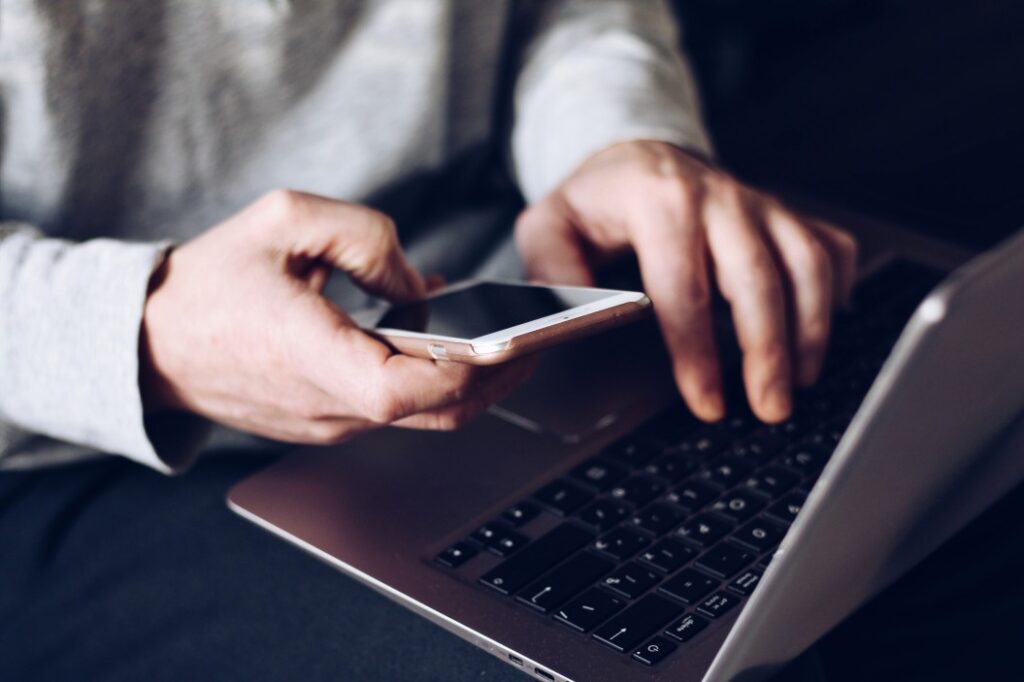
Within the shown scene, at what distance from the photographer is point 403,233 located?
0.95m

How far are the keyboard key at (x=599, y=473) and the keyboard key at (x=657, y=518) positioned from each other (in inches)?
1.2

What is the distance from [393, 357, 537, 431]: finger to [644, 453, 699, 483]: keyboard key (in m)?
0.09

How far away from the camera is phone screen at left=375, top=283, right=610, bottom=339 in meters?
0.53

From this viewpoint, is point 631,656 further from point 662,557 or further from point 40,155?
point 40,155

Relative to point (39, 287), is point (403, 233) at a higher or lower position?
lower

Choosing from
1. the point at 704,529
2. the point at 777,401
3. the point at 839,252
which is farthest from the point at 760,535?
the point at 839,252

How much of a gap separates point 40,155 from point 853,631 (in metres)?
0.61

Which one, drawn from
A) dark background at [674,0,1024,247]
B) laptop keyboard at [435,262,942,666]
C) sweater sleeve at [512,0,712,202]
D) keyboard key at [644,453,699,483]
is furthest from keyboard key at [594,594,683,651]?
dark background at [674,0,1024,247]

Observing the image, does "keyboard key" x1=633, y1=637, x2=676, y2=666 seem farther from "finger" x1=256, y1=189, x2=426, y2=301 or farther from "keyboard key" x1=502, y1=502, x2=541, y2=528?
"finger" x1=256, y1=189, x2=426, y2=301

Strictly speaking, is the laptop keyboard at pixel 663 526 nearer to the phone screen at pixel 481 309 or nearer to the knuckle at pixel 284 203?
the phone screen at pixel 481 309

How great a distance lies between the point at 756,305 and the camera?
0.65 metres

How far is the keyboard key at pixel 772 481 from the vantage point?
0.57 meters

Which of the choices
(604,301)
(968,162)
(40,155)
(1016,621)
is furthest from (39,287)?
(968,162)

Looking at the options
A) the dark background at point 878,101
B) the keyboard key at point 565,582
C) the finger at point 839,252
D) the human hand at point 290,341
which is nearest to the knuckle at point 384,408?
the human hand at point 290,341
